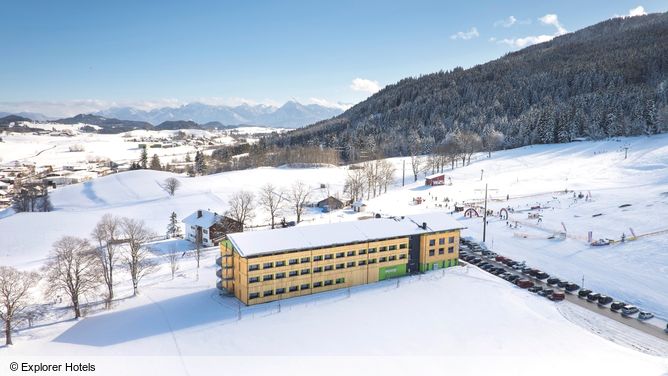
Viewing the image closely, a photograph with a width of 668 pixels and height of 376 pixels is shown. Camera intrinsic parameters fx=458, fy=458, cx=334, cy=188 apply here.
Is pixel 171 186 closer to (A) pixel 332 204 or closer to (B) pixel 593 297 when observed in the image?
(A) pixel 332 204

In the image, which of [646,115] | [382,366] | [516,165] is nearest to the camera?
[382,366]

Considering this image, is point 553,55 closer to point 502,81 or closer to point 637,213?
point 502,81

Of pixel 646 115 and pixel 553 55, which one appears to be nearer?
pixel 646 115

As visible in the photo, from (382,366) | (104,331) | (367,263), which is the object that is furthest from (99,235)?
(382,366)

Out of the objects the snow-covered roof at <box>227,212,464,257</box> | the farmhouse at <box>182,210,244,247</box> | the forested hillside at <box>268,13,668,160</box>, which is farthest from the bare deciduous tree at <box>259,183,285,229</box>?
the forested hillside at <box>268,13,668,160</box>

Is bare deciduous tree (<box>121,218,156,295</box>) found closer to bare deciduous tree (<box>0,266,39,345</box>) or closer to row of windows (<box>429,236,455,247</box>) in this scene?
bare deciduous tree (<box>0,266,39,345</box>)

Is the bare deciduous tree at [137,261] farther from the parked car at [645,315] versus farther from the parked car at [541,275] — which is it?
the parked car at [645,315]

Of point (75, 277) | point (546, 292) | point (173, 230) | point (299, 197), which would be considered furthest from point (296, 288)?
point (299, 197)
